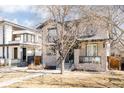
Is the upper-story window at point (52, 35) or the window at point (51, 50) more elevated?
the upper-story window at point (52, 35)

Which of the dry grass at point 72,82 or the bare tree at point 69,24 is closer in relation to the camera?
the dry grass at point 72,82

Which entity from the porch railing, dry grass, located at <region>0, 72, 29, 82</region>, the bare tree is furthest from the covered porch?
dry grass, located at <region>0, 72, 29, 82</region>

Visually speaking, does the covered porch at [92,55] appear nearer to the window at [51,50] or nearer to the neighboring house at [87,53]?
the neighboring house at [87,53]

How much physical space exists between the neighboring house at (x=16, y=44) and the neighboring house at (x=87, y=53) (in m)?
0.36

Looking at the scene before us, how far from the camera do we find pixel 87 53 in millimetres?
9000

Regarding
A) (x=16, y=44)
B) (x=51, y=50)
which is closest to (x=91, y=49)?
(x=51, y=50)

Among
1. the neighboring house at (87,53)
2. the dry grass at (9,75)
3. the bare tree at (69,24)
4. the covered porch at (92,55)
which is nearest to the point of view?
the bare tree at (69,24)

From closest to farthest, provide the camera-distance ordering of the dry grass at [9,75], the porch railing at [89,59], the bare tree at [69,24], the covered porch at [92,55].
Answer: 1. the bare tree at [69,24]
2. the dry grass at [9,75]
3. the covered porch at [92,55]
4. the porch railing at [89,59]

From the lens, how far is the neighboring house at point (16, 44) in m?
7.81

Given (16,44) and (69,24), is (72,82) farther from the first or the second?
(16,44)

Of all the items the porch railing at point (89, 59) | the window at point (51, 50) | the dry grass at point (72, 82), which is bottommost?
the dry grass at point (72, 82)

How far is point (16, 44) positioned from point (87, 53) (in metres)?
2.80

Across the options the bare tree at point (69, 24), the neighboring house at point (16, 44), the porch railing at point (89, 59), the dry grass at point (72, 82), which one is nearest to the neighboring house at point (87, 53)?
the porch railing at point (89, 59)
